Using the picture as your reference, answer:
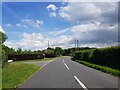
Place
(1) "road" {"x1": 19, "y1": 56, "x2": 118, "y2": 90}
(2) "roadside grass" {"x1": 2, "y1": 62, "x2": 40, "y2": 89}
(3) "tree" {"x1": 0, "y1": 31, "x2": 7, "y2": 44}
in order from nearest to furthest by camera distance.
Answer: (1) "road" {"x1": 19, "y1": 56, "x2": 118, "y2": 90}
(2) "roadside grass" {"x1": 2, "y1": 62, "x2": 40, "y2": 89}
(3) "tree" {"x1": 0, "y1": 31, "x2": 7, "y2": 44}

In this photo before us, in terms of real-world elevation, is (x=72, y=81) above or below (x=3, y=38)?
below

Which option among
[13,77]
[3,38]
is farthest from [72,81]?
[3,38]

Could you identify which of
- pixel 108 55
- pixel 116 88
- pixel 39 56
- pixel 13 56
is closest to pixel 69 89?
pixel 116 88

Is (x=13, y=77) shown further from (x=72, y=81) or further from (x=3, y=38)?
(x=3, y=38)

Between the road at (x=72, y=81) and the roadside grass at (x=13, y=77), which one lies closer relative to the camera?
the road at (x=72, y=81)

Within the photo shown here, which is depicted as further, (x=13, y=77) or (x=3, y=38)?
(x=3, y=38)

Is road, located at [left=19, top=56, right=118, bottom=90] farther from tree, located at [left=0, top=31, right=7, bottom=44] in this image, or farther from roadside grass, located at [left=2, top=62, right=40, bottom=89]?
tree, located at [left=0, top=31, right=7, bottom=44]

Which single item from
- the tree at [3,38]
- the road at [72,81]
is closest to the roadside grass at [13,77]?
the road at [72,81]

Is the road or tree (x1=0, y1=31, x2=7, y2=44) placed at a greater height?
tree (x1=0, y1=31, x2=7, y2=44)

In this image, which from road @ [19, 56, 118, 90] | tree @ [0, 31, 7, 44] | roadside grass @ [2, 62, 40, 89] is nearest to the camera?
road @ [19, 56, 118, 90]

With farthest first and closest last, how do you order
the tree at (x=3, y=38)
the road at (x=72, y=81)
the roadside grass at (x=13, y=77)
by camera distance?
the tree at (x=3, y=38)
the roadside grass at (x=13, y=77)
the road at (x=72, y=81)

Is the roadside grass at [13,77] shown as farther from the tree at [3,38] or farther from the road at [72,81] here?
the tree at [3,38]


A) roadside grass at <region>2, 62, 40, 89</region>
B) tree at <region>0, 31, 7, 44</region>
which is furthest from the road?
tree at <region>0, 31, 7, 44</region>

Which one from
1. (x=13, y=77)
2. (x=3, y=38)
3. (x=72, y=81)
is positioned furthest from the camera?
(x=3, y=38)
